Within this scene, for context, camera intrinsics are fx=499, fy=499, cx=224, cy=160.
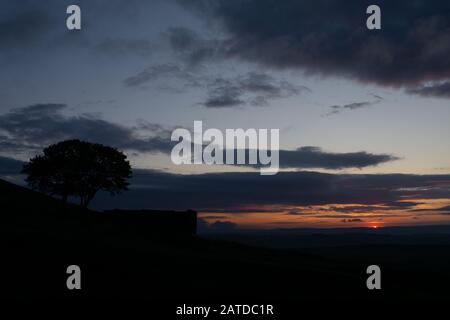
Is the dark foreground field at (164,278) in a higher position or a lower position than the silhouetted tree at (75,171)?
lower

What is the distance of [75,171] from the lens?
79250mm

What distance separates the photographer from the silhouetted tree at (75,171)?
79.4 m

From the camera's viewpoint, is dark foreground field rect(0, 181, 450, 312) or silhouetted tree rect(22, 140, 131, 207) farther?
silhouetted tree rect(22, 140, 131, 207)

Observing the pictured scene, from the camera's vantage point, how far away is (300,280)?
40062 millimetres

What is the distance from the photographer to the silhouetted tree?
79438mm

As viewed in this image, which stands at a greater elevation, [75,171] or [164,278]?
[75,171]

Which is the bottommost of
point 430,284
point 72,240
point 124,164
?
point 430,284

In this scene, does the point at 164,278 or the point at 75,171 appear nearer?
the point at 164,278

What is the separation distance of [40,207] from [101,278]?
44508mm

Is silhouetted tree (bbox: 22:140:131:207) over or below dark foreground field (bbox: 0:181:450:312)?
over
